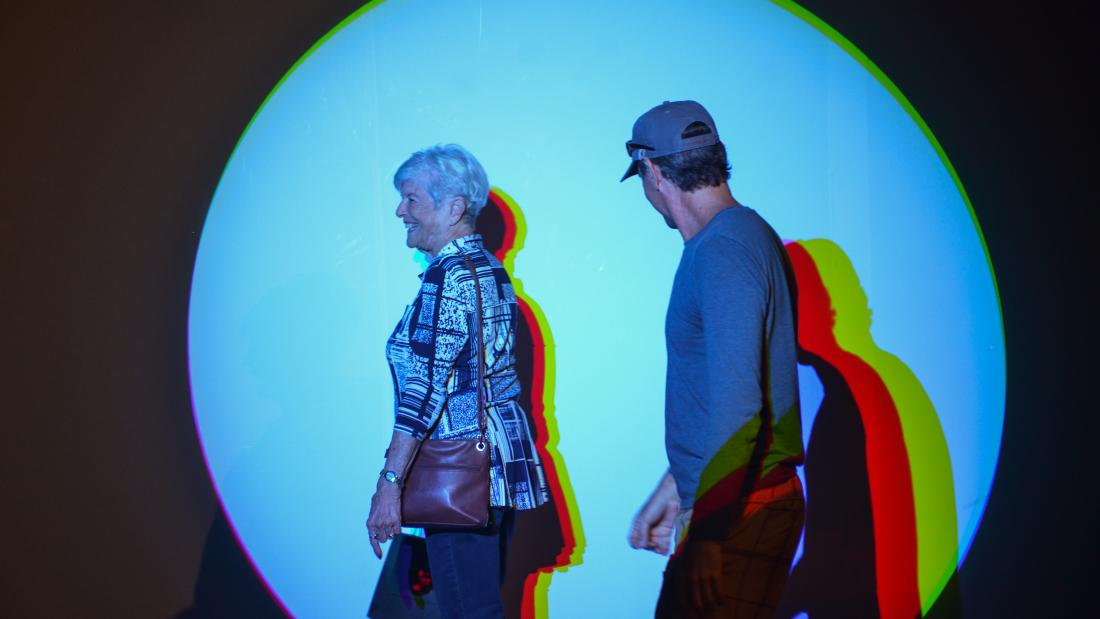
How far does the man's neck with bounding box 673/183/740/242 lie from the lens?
1.80 m

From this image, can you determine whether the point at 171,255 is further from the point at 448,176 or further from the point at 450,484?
the point at 450,484

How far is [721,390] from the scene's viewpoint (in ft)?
5.13

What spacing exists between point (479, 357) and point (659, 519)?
2.02 ft

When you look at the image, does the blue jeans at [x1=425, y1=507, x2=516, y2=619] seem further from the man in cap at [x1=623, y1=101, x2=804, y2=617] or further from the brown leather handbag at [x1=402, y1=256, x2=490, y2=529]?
the man in cap at [x1=623, y1=101, x2=804, y2=617]

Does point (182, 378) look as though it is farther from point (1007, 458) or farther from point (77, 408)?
point (1007, 458)

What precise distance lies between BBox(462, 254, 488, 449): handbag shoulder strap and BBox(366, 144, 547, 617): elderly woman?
0.01 m

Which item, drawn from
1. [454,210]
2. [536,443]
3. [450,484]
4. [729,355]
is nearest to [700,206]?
[729,355]

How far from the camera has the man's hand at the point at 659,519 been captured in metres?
1.92

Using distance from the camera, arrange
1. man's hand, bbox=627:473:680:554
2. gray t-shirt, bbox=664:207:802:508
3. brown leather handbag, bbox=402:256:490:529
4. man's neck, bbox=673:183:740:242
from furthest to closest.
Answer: brown leather handbag, bbox=402:256:490:529 → man's hand, bbox=627:473:680:554 → man's neck, bbox=673:183:740:242 → gray t-shirt, bbox=664:207:802:508

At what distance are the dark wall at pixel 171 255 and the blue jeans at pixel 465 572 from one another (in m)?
1.11

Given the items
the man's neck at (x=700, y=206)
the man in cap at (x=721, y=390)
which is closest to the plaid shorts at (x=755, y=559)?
the man in cap at (x=721, y=390)

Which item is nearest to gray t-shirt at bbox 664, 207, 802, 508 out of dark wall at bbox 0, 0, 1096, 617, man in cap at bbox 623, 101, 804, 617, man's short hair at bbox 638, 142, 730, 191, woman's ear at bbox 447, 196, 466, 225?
man in cap at bbox 623, 101, 804, 617

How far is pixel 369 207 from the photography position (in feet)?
9.27

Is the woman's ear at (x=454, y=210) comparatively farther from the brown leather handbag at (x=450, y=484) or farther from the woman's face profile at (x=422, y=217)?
the brown leather handbag at (x=450, y=484)
